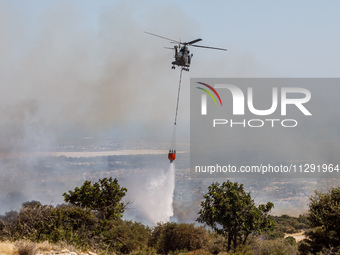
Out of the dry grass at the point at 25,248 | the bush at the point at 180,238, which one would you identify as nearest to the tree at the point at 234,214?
the bush at the point at 180,238

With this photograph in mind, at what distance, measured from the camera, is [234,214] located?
4656 cm

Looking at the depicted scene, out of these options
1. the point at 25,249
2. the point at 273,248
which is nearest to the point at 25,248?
the point at 25,249

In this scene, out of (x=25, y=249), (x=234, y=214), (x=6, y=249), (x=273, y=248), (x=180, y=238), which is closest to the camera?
(x=25, y=249)

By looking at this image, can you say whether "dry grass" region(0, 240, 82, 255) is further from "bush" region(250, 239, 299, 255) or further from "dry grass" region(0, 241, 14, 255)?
"bush" region(250, 239, 299, 255)

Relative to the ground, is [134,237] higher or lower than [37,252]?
lower

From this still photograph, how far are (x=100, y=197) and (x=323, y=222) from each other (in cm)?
2262

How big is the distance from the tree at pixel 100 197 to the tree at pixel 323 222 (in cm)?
1866

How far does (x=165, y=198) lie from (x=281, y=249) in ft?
514

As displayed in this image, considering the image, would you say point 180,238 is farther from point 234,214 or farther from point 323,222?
point 323,222

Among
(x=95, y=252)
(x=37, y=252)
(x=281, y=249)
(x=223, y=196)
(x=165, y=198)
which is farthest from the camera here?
(x=165, y=198)

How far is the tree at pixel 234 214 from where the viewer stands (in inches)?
1821

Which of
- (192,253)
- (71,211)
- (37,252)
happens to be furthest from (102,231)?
(192,253)

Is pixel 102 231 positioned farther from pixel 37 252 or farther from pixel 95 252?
pixel 37 252

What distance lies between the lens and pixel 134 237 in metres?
55.2
